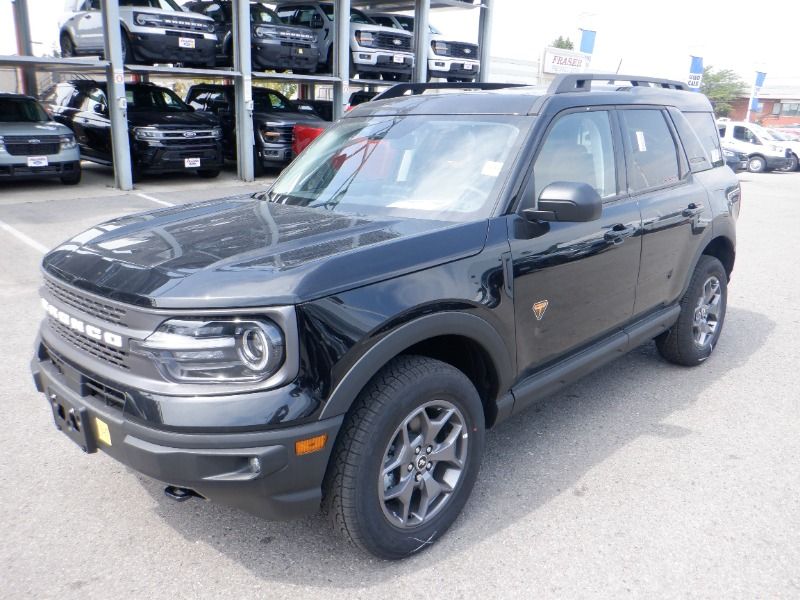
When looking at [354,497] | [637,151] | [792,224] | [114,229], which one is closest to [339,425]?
[354,497]

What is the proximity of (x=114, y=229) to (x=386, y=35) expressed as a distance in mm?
14722

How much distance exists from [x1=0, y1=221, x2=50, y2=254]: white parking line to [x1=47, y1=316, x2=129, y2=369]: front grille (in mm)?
5722

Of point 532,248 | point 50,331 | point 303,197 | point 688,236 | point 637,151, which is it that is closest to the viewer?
point 50,331

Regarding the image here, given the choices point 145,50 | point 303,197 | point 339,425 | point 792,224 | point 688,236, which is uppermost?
point 145,50

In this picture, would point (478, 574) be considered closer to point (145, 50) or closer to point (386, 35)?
point (145, 50)

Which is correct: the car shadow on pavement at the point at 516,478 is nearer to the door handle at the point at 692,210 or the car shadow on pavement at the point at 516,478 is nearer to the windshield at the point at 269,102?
the door handle at the point at 692,210

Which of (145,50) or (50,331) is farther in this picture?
(145,50)

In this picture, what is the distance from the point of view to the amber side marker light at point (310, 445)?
223cm

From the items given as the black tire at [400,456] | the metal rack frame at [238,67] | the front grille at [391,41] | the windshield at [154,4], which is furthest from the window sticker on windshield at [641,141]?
the front grille at [391,41]

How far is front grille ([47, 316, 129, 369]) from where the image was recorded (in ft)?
7.79

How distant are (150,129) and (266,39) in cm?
339

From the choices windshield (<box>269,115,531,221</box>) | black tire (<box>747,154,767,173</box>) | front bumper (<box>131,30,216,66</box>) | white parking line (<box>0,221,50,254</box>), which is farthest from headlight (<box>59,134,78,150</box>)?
black tire (<box>747,154,767,173</box>)

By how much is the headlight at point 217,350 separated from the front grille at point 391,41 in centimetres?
1532

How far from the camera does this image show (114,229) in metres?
3.07
